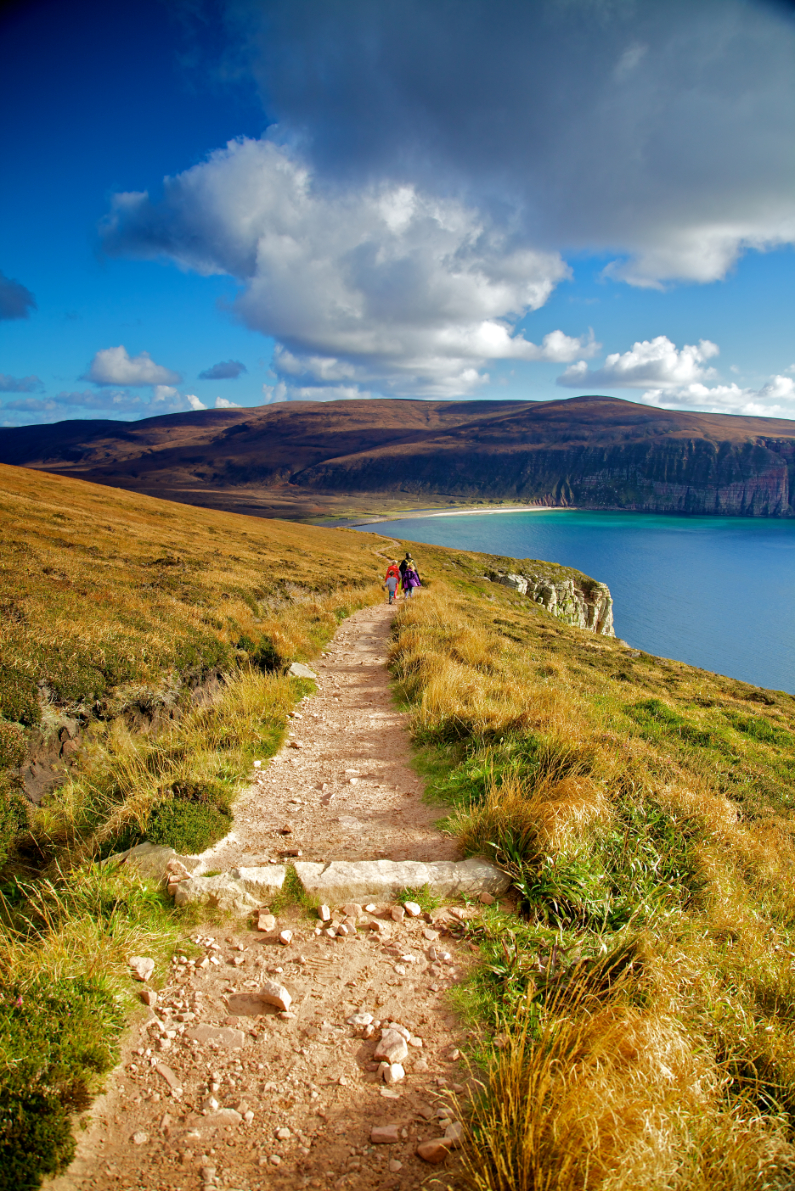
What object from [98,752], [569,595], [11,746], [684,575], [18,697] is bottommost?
[684,575]

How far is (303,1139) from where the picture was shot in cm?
297

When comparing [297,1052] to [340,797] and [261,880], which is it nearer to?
[261,880]

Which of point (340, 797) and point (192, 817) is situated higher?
point (192, 817)

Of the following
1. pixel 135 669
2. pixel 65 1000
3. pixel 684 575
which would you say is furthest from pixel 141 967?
pixel 684 575

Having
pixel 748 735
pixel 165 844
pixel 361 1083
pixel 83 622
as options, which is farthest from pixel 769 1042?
pixel 748 735

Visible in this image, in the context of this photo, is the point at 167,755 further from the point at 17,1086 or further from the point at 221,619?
the point at 221,619

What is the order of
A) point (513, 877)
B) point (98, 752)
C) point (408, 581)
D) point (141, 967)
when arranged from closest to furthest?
point (141, 967)
point (513, 877)
point (98, 752)
point (408, 581)

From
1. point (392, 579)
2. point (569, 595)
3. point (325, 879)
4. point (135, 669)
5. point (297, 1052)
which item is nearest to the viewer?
point (297, 1052)

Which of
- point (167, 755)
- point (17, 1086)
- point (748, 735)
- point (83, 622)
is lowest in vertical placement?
point (748, 735)

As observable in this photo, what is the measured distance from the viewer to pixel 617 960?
3803 millimetres

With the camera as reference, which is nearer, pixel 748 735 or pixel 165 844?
pixel 165 844

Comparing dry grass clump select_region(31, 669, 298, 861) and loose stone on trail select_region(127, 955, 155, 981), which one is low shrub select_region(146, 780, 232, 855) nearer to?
dry grass clump select_region(31, 669, 298, 861)

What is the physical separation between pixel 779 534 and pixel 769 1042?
21917 centimetres

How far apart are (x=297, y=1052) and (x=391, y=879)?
181 centimetres
